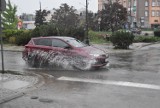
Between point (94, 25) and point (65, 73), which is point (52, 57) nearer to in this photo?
point (65, 73)

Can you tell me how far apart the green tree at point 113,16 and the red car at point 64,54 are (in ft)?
119

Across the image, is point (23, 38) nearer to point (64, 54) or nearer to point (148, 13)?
point (64, 54)

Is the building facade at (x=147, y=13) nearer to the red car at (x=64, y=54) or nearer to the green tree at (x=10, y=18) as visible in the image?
the green tree at (x=10, y=18)

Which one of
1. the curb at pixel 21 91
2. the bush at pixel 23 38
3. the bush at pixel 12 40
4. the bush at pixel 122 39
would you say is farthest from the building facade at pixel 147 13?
the curb at pixel 21 91

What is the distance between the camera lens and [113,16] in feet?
175

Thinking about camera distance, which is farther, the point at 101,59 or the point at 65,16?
the point at 65,16

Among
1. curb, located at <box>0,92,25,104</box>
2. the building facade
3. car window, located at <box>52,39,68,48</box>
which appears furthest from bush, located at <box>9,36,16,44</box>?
the building facade

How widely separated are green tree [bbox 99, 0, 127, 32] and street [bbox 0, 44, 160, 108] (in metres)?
37.8

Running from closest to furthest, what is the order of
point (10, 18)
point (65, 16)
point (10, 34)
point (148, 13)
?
point (10, 34) < point (10, 18) < point (65, 16) < point (148, 13)

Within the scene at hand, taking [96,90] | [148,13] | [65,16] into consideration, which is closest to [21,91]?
[96,90]

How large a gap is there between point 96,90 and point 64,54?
5.47m

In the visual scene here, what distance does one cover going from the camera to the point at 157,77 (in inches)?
538

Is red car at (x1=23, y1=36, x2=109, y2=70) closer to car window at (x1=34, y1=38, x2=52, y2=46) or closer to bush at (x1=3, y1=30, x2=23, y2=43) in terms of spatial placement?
car window at (x1=34, y1=38, x2=52, y2=46)

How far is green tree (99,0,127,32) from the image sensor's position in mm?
53219
